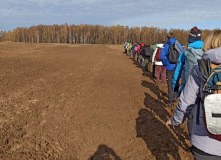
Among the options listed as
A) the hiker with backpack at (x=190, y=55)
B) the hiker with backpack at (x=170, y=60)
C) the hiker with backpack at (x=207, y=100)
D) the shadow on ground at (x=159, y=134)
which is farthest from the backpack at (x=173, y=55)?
the hiker with backpack at (x=207, y=100)

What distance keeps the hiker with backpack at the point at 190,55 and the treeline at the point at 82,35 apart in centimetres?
11295

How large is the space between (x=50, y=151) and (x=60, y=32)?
121504mm

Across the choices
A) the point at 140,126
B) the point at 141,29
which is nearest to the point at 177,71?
the point at 140,126

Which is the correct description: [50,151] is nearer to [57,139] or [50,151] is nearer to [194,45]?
[57,139]

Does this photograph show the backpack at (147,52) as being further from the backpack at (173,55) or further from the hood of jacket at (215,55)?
the hood of jacket at (215,55)

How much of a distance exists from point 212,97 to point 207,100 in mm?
49

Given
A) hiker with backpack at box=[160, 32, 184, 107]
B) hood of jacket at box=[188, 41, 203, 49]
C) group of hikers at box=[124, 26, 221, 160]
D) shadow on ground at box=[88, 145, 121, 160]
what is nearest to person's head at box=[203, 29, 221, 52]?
group of hikers at box=[124, 26, 221, 160]

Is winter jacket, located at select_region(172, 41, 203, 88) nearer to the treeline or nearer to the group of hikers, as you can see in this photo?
the group of hikers

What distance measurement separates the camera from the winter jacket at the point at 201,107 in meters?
2.09

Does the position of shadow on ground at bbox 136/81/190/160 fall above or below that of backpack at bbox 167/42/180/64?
below

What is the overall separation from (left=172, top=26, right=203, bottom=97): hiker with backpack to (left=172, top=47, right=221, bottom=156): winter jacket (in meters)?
1.94

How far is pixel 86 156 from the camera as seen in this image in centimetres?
436

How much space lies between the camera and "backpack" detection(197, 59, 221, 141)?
1963 mm

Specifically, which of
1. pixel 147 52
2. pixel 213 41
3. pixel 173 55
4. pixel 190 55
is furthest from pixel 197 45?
pixel 147 52
